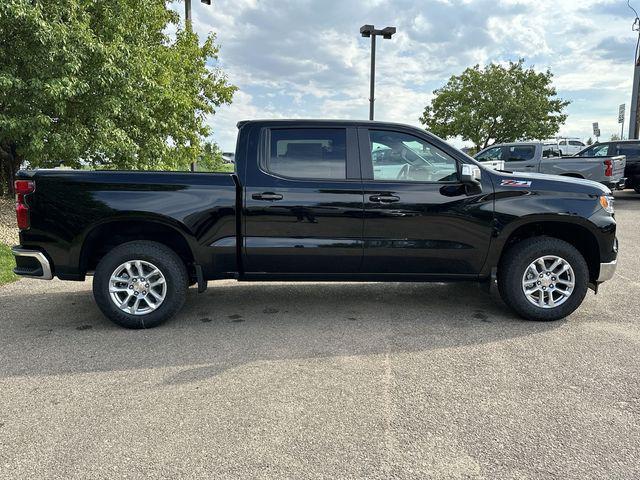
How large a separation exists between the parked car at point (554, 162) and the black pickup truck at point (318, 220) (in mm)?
9208

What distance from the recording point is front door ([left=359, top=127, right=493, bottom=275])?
452 cm

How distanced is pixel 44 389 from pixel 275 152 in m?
2.64

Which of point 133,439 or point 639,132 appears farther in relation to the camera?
point 639,132

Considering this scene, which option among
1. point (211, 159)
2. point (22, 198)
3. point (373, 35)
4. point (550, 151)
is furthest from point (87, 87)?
point (550, 151)

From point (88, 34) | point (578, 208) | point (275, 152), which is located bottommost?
point (578, 208)

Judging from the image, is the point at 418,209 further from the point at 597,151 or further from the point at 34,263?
the point at 597,151

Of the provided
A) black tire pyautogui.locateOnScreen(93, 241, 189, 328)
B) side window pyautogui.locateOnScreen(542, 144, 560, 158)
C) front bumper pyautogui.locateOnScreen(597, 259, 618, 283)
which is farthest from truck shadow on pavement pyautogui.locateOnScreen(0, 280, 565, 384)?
side window pyautogui.locateOnScreen(542, 144, 560, 158)

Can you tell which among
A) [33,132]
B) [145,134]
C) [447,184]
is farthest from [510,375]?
[145,134]

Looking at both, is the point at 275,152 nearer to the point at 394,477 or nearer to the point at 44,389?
the point at 44,389

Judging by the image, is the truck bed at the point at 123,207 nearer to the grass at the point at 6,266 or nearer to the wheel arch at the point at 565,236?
the grass at the point at 6,266

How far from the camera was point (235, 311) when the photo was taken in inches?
199

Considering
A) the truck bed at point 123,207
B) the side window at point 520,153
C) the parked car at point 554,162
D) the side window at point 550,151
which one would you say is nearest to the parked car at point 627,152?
the side window at point 550,151

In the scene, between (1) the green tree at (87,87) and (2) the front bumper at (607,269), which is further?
(1) the green tree at (87,87)

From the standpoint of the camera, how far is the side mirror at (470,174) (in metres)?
4.37
